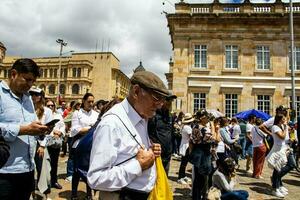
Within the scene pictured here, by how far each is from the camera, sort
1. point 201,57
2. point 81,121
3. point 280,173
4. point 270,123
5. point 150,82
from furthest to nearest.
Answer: point 201,57
point 270,123
point 280,173
point 81,121
point 150,82

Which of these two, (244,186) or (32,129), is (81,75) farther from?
(32,129)

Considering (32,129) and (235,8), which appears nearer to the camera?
(32,129)

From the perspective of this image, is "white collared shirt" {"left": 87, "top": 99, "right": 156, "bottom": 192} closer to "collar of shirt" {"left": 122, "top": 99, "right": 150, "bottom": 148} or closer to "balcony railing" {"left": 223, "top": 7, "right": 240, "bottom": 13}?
"collar of shirt" {"left": 122, "top": 99, "right": 150, "bottom": 148}

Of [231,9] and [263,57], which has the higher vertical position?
[231,9]

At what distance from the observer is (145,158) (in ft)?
6.48

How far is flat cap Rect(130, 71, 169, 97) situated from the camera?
2.02 meters

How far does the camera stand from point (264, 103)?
25.1 m

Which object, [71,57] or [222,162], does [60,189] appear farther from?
[71,57]

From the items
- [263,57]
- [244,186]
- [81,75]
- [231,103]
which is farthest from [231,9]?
[81,75]

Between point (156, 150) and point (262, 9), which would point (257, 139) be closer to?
point (156, 150)

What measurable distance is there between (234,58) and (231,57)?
256 mm

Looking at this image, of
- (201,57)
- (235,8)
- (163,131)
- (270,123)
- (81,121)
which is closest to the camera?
(163,131)

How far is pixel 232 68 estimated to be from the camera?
25.4 meters

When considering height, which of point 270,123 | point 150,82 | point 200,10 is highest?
point 200,10
